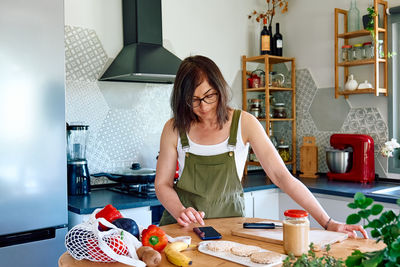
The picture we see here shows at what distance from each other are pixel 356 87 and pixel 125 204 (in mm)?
1997

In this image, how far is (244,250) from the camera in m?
1.26

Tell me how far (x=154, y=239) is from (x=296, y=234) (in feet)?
1.38

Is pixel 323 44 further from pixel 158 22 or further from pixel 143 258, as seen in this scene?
pixel 143 258

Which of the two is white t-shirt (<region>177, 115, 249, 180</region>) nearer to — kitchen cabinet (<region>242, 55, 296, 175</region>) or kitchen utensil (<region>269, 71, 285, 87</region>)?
kitchen cabinet (<region>242, 55, 296, 175</region>)

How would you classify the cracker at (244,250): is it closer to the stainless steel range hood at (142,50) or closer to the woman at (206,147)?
the woman at (206,147)

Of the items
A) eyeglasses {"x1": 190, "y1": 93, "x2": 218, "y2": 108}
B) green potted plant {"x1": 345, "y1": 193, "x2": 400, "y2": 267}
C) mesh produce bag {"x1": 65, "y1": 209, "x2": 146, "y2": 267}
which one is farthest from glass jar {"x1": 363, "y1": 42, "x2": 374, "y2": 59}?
green potted plant {"x1": 345, "y1": 193, "x2": 400, "y2": 267}

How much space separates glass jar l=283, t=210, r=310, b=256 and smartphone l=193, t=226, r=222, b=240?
0.88ft

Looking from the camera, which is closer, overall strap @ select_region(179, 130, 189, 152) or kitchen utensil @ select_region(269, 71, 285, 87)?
overall strap @ select_region(179, 130, 189, 152)

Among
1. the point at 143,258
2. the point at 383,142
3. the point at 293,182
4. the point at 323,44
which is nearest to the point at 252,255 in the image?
the point at 143,258

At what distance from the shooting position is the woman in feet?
6.04

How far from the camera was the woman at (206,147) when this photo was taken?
1.84m

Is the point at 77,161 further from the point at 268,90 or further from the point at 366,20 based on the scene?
the point at 366,20

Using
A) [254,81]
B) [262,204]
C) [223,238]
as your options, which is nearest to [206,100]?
[223,238]

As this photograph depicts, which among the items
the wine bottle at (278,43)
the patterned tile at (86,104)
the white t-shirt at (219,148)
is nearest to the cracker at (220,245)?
the white t-shirt at (219,148)
